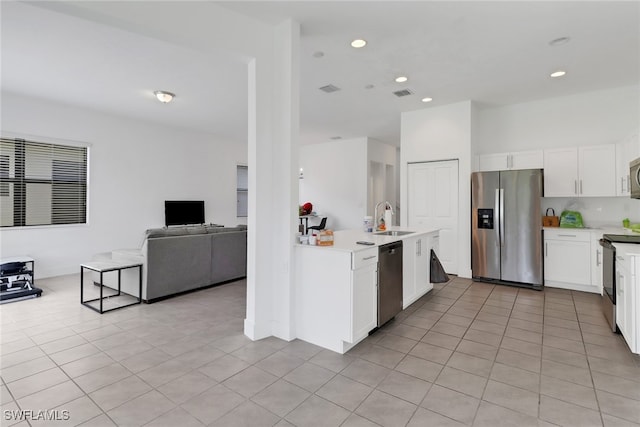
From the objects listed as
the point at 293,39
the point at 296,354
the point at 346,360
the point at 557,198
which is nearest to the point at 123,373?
the point at 296,354

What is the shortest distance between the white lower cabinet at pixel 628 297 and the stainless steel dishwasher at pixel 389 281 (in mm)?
1813

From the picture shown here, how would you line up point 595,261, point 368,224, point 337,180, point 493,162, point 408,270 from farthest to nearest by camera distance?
point 337,180
point 493,162
point 595,261
point 368,224
point 408,270

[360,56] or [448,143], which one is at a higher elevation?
[360,56]

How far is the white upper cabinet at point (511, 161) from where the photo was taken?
4.92 metres

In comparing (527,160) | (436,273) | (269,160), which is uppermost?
(527,160)

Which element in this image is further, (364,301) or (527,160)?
(527,160)

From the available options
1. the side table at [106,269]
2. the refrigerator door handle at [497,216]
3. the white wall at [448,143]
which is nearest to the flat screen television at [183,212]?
the side table at [106,269]

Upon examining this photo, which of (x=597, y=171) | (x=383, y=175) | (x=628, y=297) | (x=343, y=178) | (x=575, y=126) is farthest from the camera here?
(x=383, y=175)

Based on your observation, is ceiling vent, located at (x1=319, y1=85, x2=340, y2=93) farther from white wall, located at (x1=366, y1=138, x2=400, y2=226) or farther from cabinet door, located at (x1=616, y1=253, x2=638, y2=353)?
cabinet door, located at (x1=616, y1=253, x2=638, y2=353)

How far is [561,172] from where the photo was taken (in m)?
4.73

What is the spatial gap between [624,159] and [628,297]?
8.73 feet

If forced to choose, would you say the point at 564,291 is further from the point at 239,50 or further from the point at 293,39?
the point at 239,50

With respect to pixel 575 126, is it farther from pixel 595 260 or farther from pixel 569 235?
pixel 595 260

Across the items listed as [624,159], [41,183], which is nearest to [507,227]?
[624,159]
